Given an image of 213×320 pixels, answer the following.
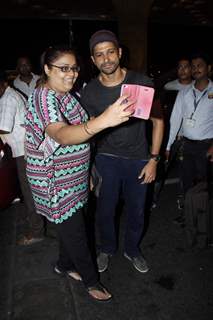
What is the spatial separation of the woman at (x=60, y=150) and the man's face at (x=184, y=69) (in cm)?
231

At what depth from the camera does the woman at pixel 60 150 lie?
1807mm

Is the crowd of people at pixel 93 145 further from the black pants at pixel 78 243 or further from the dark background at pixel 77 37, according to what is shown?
the dark background at pixel 77 37

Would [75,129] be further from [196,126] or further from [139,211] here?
[196,126]

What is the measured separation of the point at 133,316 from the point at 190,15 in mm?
19710

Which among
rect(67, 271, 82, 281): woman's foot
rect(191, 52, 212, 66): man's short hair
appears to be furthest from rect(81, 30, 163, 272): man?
rect(191, 52, 212, 66): man's short hair

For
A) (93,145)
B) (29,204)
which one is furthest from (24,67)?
(93,145)

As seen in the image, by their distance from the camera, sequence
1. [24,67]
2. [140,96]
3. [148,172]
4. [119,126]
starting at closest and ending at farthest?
[140,96] < [119,126] < [148,172] < [24,67]

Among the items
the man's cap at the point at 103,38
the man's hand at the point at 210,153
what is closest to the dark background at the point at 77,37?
the man's hand at the point at 210,153

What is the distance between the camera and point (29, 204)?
3281 mm

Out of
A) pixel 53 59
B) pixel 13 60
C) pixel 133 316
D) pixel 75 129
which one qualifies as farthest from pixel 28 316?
pixel 13 60

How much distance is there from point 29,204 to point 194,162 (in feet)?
6.07

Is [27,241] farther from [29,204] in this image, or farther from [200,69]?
[200,69]

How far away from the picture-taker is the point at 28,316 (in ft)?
7.91

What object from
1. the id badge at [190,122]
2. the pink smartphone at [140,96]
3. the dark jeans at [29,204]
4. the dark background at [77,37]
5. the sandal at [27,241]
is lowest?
the sandal at [27,241]
